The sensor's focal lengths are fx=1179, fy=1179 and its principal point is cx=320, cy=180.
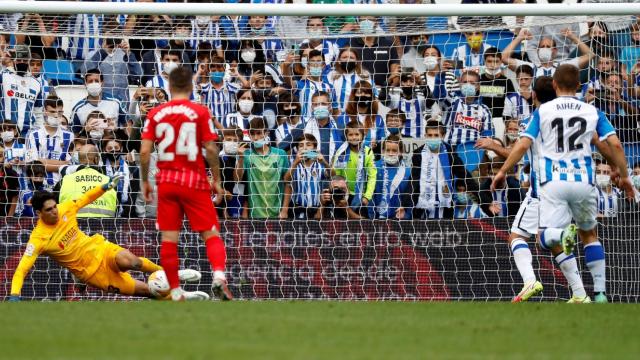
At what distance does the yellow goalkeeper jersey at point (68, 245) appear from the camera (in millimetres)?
12672

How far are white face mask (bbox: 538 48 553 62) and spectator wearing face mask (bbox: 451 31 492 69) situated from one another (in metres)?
0.64

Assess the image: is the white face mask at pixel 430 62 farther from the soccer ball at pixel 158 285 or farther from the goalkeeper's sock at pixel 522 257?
the soccer ball at pixel 158 285

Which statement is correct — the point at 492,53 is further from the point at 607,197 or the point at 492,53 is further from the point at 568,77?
the point at 568,77

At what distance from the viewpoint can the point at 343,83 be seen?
14930 mm

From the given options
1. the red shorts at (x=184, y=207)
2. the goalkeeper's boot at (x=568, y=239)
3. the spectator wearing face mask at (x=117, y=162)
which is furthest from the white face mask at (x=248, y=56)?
the goalkeeper's boot at (x=568, y=239)

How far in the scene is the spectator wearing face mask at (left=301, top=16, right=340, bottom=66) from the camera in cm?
1500

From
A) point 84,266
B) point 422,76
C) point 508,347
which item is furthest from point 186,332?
point 422,76

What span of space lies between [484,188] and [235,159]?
3.12m

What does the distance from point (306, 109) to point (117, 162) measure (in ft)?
8.08

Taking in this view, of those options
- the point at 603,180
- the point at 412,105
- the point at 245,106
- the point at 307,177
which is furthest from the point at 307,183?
the point at 603,180

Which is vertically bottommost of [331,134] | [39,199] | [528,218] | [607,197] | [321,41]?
[528,218]

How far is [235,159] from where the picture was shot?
14.7 m

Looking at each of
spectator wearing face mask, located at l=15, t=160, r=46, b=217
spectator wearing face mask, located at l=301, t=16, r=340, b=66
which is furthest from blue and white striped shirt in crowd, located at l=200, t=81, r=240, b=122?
spectator wearing face mask, located at l=15, t=160, r=46, b=217

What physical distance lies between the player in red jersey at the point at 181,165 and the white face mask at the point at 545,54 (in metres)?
5.76
